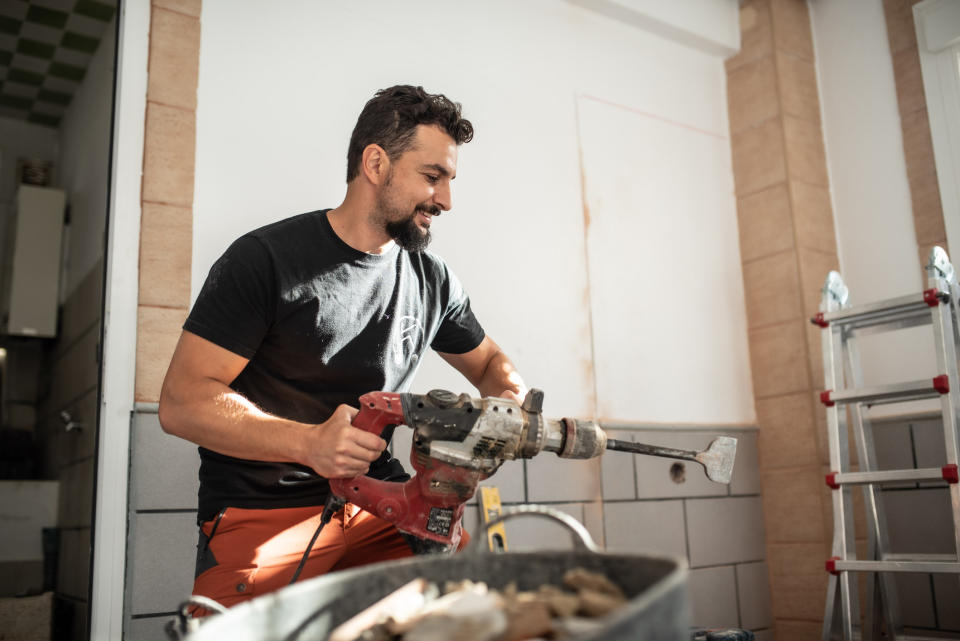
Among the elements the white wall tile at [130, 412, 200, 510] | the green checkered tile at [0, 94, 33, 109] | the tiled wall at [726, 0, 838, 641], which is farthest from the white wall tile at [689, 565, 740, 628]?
the green checkered tile at [0, 94, 33, 109]

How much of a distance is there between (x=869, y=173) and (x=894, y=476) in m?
1.37

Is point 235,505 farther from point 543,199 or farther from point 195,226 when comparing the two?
point 543,199

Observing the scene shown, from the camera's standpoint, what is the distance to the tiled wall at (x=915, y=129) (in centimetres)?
279

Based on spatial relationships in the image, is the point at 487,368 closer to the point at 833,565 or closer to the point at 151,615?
the point at 151,615

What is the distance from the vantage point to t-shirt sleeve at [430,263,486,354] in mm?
1982

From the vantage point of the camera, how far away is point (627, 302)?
2836mm

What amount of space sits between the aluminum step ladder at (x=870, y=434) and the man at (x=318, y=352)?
1203 millimetres

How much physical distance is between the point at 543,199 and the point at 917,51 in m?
1.56

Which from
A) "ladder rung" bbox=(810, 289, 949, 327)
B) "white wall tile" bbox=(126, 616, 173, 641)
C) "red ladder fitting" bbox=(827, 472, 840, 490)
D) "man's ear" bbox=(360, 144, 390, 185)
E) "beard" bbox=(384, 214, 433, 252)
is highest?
"man's ear" bbox=(360, 144, 390, 185)

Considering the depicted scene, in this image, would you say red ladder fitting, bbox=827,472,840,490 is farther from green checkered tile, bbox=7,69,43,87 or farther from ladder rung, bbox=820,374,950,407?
green checkered tile, bbox=7,69,43,87

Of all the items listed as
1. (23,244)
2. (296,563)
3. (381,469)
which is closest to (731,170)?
(381,469)

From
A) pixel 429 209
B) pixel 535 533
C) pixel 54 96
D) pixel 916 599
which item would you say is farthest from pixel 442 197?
pixel 54 96

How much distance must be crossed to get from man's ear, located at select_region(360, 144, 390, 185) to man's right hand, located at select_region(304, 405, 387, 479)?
73cm

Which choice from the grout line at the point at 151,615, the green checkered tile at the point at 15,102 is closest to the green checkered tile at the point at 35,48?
the green checkered tile at the point at 15,102
